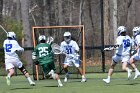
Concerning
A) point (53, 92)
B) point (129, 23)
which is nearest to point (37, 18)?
point (129, 23)

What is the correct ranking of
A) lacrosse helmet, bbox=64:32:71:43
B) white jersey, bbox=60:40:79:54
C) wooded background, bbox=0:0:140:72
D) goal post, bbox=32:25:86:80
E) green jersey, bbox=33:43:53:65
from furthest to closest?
wooded background, bbox=0:0:140:72
goal post, bbox=32:25:86:80
white jersey, bbox=60:40:79:54
lacrosse helmet, bbox=64:32:71:43
green jersey, bbox=33:43:53:65

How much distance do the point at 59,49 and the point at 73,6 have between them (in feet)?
155

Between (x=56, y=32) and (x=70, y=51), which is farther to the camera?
(x=56, y=32)

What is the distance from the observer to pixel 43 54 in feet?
60.8

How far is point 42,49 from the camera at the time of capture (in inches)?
731

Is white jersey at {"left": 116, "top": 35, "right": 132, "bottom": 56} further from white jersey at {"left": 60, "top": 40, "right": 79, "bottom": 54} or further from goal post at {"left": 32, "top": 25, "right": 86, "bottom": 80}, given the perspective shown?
goal post at {"left": 32, "top": 25, "right": 86, "bottom": 80}

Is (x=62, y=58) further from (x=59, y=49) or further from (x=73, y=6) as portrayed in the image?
(x=73, y=6)

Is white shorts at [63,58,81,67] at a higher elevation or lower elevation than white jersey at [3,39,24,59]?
lower

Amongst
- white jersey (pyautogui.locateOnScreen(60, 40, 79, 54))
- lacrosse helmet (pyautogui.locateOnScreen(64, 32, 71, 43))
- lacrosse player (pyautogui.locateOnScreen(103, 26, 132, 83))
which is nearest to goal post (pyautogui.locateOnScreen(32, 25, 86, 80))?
white jersey (pyautogui.locateOnScreen(60, 40, 79, 54))

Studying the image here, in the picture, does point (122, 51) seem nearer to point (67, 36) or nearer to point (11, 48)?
point (67, 36)

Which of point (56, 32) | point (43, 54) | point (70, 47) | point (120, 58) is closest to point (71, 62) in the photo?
point (70, 47)

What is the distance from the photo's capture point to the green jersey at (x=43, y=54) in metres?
18.5

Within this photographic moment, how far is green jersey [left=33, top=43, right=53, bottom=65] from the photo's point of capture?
1850 cm

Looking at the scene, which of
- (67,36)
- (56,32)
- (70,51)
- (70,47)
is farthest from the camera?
(56,32)
